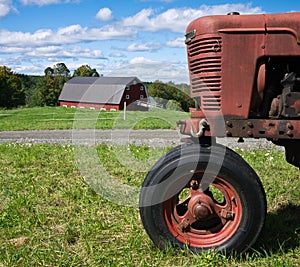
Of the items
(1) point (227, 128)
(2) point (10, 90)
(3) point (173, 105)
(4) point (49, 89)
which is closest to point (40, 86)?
(4) point (49, 89)

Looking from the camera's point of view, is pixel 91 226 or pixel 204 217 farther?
pixel 91 226

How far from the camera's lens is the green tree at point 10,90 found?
64.0 m

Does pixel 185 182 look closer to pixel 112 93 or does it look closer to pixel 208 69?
pixel 208 69

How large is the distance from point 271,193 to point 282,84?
7.30 feet

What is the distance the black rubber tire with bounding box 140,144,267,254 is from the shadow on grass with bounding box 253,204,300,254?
1.05ft

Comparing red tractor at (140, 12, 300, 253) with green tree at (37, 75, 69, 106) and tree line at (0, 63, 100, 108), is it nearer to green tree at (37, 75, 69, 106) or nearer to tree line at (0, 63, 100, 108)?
tree line at (0, 63, 100, 108)

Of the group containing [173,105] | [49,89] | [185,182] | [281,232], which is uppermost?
[49,89]

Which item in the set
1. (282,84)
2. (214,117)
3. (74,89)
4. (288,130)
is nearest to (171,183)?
(214,117)

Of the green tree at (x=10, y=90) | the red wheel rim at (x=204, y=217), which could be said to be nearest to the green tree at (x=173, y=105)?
the red wheel rim at (x=204, y=217)

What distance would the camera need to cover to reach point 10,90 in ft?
213

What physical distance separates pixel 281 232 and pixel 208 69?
68.4 inches

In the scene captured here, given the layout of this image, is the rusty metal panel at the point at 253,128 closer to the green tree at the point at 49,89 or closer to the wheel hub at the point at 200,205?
the wheel hub at the point at 200,205

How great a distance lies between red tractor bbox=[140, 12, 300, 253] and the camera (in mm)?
3566

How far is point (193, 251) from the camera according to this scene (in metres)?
3.69
